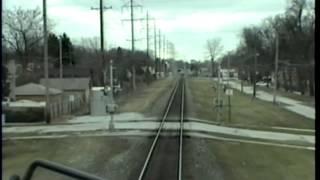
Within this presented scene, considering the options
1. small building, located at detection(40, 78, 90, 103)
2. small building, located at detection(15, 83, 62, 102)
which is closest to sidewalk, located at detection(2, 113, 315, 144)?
small building, located at detection(15, 83, 62, 102)

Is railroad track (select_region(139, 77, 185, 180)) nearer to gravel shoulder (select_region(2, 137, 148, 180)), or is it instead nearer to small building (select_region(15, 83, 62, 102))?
gravel shoulder (select_region(2, 137, 148, 180))

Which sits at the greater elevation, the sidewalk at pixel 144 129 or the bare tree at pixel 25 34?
the bare tree at pixel 25 34

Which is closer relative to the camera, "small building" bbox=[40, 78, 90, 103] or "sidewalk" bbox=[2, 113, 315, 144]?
"sidewalk" bbox=[2, 113, 315, 144]

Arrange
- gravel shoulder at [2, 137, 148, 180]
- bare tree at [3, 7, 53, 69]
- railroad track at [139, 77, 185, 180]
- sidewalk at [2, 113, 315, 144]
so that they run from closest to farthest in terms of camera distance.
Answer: railroad track at [139, 77, 185, 180]
gravel shoulder at [2, 137, 148, 180]
sidewalk at [2, 113, 315, 144]
bare tree at [3, 7, 53, 69]

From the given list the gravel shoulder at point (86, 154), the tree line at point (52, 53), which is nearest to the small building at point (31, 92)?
the tree line at point (52, 53)

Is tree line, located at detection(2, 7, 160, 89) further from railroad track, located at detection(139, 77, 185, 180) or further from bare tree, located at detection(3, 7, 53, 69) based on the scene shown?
railroad track, located at detection(139, 77, 185, 180)

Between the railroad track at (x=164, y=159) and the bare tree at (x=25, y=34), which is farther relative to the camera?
the bare tree at (x=25, y=34)

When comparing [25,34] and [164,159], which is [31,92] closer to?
[25,34]

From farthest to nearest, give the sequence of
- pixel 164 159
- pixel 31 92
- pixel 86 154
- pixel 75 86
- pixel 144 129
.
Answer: pixel 75 86, pixel 31 92, pixel 144 129, pixel 86 154, pixel 164 159

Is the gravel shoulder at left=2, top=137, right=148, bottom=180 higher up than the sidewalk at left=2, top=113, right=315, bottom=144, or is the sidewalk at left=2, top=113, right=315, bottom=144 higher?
the gravel shoulder at left=2, top=137, right=148, bottom=180

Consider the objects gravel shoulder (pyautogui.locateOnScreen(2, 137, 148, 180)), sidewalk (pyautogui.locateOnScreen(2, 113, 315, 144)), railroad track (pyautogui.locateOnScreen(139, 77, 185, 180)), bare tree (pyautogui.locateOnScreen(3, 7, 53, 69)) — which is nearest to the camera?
railroad track (pyautogui.locateOnScreen(139, 77, 185, 180))

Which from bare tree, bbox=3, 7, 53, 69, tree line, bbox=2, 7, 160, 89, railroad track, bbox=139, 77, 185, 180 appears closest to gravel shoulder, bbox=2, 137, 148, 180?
railroad track, bbox=139, 77, 185, 180

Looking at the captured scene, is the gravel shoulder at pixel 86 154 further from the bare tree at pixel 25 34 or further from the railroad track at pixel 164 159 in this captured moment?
the bare tree at pixel 25 34

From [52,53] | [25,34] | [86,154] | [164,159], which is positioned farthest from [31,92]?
[164,159]
